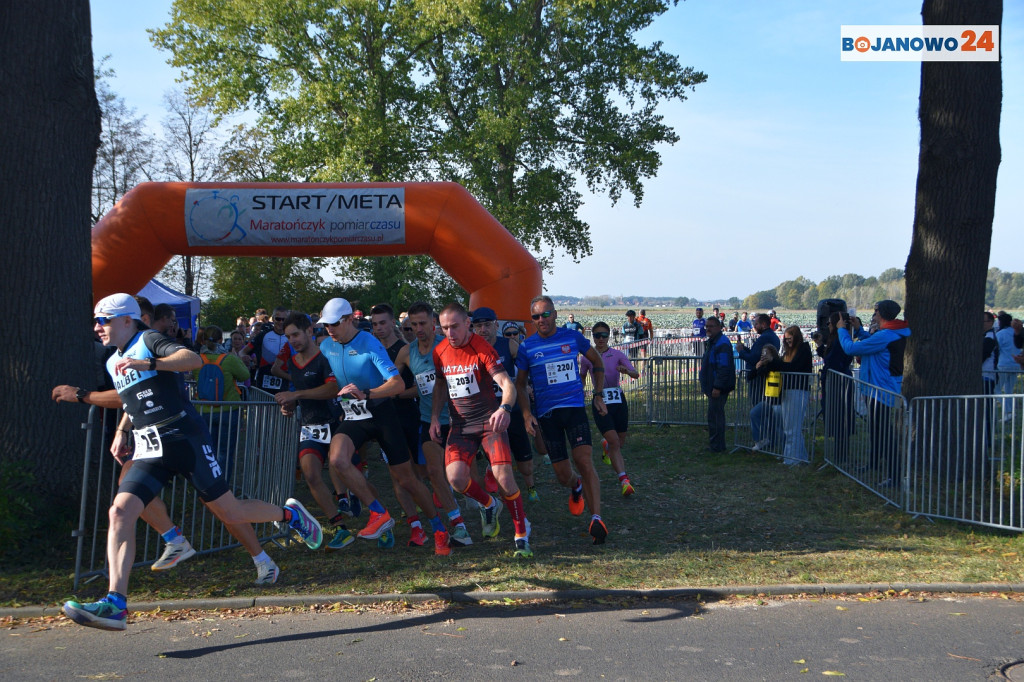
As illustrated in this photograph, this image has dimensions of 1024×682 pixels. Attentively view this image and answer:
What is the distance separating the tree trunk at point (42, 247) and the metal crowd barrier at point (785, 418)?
26.6 feet

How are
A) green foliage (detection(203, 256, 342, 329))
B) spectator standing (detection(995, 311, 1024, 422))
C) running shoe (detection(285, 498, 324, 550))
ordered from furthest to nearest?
green foliage (detection(203, 256, 342, 329)) → spectator standing (detection(995, 311, 1024, 422)) → running shoe (detection(285, 498, 324, 550))

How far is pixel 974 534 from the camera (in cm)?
744

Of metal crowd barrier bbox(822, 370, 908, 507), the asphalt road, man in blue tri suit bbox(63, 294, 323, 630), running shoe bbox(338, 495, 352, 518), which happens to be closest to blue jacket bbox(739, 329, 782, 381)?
metal crowd barrier bbox(822, 370, 908, 507)

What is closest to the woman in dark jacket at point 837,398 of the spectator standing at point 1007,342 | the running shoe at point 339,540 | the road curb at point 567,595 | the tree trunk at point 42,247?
the road curb at point 567,595

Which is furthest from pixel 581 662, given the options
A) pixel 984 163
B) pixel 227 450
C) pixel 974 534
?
pixel 984 163

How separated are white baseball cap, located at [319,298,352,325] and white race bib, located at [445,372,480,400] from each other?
1011 mm

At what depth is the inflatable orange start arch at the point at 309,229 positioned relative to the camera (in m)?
11.4

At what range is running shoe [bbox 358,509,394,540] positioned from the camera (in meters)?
6.92

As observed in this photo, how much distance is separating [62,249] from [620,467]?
19.4 feet

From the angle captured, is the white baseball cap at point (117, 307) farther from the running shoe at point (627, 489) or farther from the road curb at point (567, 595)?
the running shoe at point (627, 489)

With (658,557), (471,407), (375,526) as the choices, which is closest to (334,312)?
(471,407)

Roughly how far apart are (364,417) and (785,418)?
6346 mm

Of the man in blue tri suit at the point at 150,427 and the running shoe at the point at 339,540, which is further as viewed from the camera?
the running shoe at the point at 339,540

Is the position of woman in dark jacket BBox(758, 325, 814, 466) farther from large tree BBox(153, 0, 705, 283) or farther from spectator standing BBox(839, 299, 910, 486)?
large tree BBox(153, 0, 705, 283)
